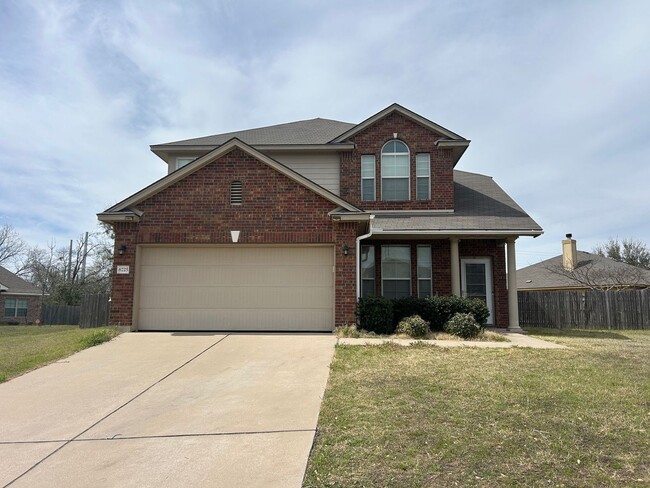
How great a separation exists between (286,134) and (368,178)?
350 centimetres

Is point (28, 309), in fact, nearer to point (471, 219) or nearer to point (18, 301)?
point (18, 301)

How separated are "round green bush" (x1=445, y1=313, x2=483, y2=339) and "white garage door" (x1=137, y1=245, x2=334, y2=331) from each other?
9.28 ft

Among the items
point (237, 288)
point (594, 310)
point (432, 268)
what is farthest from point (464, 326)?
point (594, 310)

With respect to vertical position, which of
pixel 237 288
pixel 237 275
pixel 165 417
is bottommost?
pixel 165 417

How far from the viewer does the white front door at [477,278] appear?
14367 mm

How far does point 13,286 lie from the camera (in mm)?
32938

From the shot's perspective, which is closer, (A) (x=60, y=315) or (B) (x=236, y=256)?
(B) (x=236, y=256)

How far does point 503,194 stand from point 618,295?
5929mm

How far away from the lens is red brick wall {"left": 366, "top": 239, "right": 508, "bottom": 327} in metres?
14.1

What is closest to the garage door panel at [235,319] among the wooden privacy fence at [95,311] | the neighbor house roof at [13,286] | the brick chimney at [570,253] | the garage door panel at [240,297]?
the garage door panel at [240,297]

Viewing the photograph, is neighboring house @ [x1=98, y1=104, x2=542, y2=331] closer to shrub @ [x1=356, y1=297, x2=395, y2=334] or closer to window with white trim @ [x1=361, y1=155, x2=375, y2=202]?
shrub @ [x1=356, y1=297, x2=395, y2=334]

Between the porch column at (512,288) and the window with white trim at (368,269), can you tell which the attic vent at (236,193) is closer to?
the window with white trim at (368,269)

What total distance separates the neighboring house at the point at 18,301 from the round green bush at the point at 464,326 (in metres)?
30.7

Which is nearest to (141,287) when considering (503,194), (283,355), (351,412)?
(283,355)
